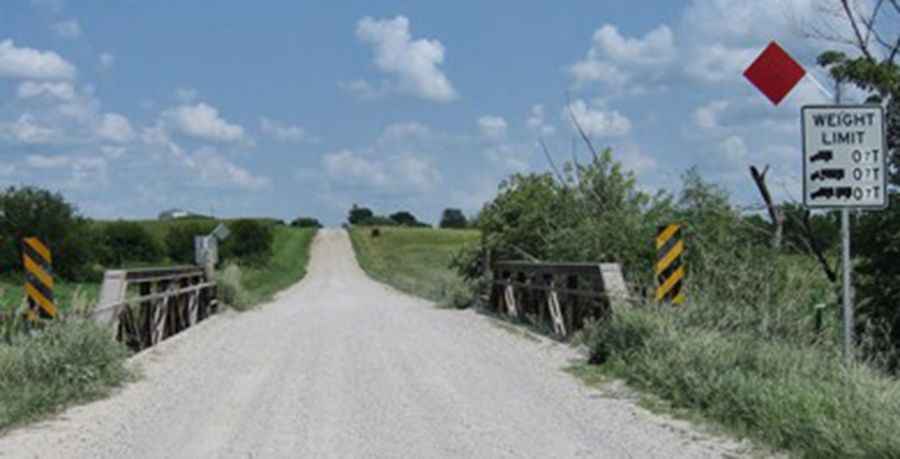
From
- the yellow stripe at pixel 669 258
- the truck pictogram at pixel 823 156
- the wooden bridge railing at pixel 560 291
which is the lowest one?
the wooden bridge railing at pixel 560 291

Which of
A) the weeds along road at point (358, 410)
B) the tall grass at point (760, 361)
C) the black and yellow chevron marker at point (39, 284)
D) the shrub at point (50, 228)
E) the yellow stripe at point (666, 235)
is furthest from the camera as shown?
the shrub at point (50, 228)

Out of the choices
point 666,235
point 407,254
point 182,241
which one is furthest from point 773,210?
point 407,254

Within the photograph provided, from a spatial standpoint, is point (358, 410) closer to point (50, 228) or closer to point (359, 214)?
point (50, 228)

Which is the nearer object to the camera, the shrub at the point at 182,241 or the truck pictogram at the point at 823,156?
the truck pictogram at the point at 823,156

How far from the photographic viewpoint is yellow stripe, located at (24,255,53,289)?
44.4 ft

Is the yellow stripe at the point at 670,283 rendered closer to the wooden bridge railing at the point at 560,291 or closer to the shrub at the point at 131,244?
the wooden bridge railing at the point at 560,291

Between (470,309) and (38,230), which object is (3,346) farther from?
(38,230)

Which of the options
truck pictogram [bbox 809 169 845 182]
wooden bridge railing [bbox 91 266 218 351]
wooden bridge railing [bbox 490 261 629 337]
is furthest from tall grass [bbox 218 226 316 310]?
truck pictogram [bbox 809 169 845 182]

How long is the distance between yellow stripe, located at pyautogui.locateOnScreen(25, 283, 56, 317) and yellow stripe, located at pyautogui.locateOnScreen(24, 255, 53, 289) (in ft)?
0.51

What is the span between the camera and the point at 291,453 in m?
8.07

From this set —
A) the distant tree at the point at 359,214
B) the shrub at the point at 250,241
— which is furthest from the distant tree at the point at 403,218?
the shrub at the point at 250,241

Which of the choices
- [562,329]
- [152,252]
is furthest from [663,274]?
[152,252]

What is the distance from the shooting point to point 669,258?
1420 cm

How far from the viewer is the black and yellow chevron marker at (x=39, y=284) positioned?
44.3ft
